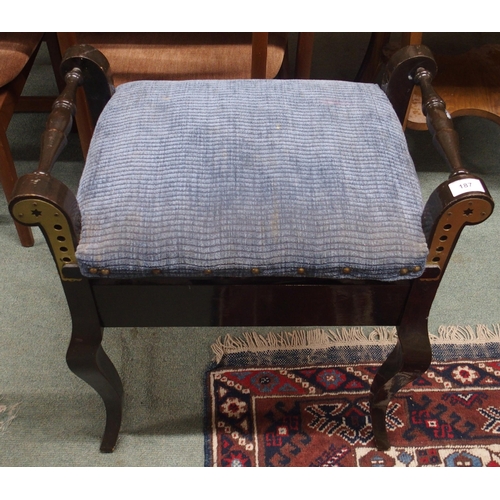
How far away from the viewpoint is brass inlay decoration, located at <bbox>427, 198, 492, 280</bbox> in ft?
2.01

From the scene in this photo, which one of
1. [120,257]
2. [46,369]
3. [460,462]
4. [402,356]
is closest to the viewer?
[120,257]

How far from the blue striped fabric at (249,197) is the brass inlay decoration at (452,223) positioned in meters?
0.02

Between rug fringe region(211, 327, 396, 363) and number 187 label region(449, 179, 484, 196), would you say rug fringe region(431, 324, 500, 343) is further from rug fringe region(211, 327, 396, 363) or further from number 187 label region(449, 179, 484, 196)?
number 187 label region(449, 179, 484, 196)

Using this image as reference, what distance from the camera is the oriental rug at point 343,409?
978 mm

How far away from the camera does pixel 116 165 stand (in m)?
0.71

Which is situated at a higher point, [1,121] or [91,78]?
[91,78]

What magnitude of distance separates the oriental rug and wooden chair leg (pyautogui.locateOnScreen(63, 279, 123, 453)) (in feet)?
0.77

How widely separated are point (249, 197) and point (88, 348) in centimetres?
31

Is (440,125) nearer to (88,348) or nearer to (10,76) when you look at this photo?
(88,348)

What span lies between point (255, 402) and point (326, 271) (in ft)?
1.52

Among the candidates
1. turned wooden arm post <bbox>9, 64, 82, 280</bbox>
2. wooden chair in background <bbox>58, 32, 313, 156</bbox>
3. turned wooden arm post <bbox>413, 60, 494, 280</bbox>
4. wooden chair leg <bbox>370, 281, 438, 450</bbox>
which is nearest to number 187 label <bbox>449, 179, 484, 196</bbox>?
turned wooden arm post <bbox>413, 60, 494, 280</bbox>

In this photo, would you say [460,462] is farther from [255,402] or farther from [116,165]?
[116,165]
